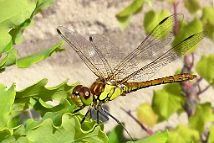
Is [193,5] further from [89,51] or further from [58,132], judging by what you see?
[58,132]

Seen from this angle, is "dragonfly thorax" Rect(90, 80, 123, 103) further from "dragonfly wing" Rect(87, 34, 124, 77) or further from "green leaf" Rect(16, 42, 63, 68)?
"green leaf" Rect(16, 42, 63, 68)

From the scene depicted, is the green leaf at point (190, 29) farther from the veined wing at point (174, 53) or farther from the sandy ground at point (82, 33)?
the sandy ground at point (82, 33)

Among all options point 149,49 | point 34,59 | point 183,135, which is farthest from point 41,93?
point 183,135

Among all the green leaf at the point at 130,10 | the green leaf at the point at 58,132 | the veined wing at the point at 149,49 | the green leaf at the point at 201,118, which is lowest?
the green leaf at the point at 201,118

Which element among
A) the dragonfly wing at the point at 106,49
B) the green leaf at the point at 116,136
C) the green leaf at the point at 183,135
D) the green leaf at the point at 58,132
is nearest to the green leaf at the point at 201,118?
the green leaf at the point at 183,135

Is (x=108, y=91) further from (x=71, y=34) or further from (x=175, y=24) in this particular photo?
(x=175, y=24)
